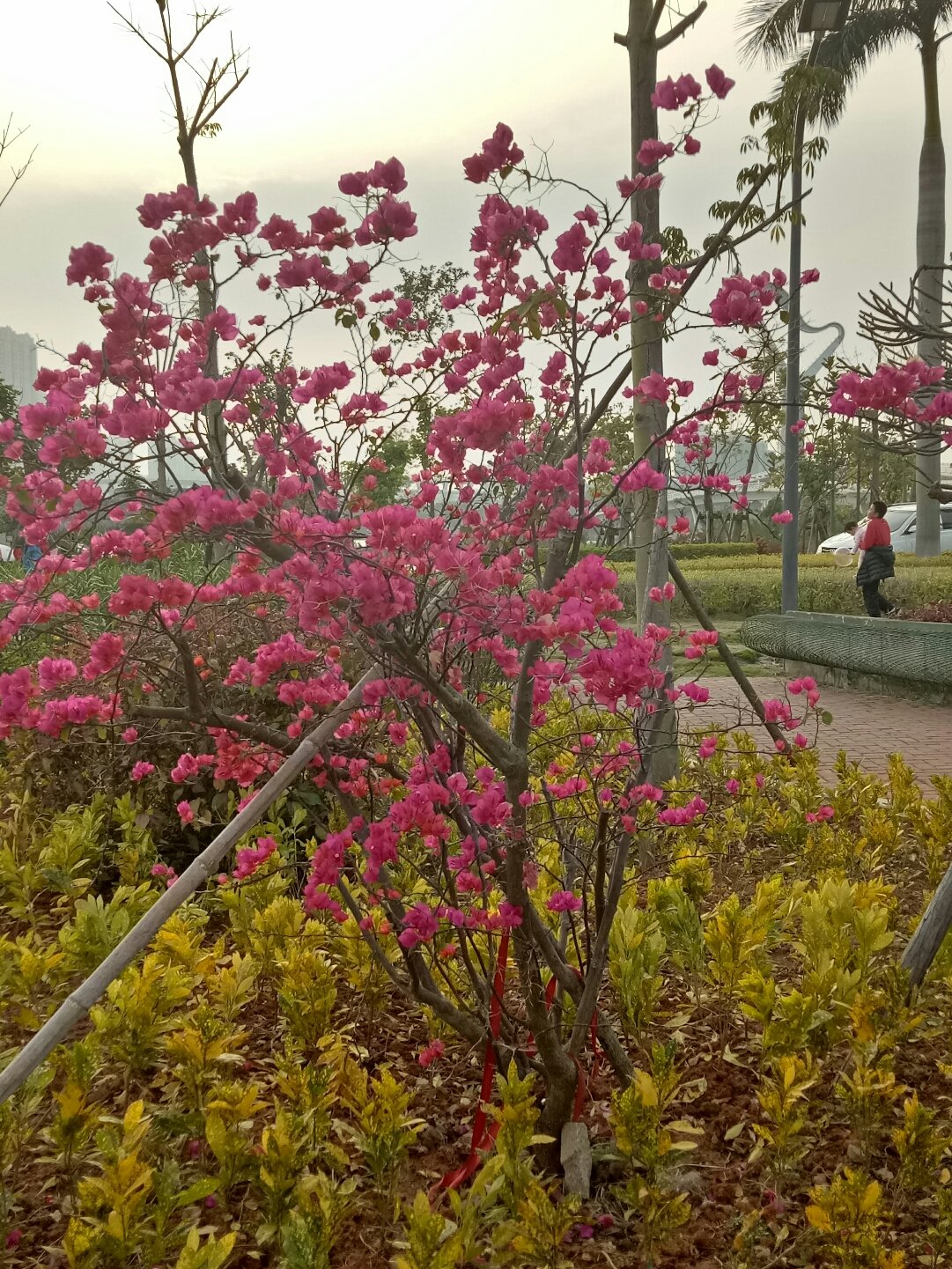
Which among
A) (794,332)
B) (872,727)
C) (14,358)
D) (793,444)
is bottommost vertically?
(872,727)

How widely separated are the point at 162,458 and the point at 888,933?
2500mm

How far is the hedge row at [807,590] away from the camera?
43.0 feet

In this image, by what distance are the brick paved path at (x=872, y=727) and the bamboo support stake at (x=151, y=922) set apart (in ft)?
14.0

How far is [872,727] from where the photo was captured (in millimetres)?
8078

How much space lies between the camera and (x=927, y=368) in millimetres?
2791

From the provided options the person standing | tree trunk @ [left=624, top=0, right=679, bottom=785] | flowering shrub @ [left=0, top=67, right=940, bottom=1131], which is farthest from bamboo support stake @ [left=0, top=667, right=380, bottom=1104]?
the person standing

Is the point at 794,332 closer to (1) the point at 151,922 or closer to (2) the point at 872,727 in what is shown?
(2) the point at 872,727

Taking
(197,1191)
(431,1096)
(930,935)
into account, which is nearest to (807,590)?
(930,935)

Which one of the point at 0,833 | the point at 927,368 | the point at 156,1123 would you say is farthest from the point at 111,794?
the point at 927,368

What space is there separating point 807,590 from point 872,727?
7.64 m

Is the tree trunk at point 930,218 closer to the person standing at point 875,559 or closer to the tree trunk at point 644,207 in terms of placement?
the person standing at point 875,559

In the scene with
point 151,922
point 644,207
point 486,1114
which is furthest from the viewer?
point 644,207

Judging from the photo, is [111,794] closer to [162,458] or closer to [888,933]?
[162,458]

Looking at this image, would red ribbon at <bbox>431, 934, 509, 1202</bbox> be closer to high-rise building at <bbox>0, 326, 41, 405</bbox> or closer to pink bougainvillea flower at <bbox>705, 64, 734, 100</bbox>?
pink bougainvillea flower at <bbox>705, 64, 734, 100</bbox>
